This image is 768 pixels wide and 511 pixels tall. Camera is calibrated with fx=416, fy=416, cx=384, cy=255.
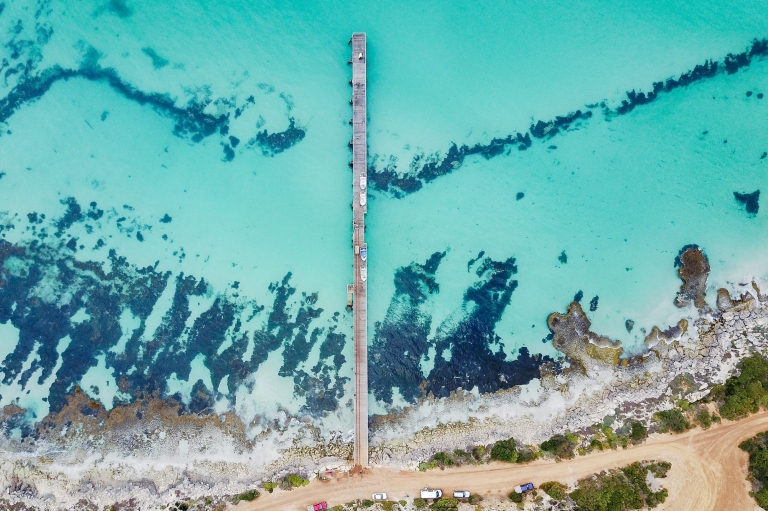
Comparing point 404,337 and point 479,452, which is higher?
point 404,337

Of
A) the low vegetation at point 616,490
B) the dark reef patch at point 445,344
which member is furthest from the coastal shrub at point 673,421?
the dark reef patch at point 445,344

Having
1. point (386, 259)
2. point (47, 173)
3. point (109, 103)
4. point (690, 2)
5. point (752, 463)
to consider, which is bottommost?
point (752, 463)

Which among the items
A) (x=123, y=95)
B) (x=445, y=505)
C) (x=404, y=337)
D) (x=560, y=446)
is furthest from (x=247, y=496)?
(x=123, y=95)

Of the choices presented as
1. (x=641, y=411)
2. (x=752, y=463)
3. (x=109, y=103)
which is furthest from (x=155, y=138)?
(x=752, y=463)

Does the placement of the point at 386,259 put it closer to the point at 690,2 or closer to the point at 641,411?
the point at 641,411

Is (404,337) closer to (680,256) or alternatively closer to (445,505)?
(445,505)

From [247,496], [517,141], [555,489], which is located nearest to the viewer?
[555,489]
